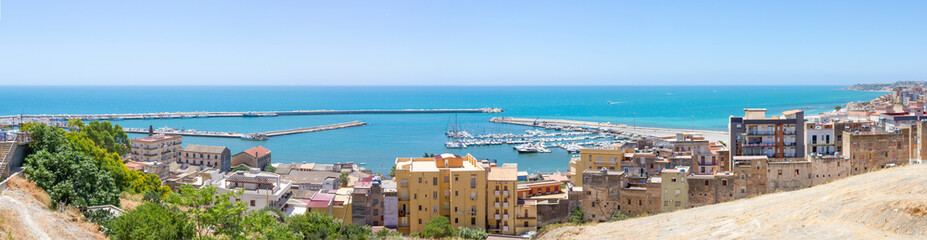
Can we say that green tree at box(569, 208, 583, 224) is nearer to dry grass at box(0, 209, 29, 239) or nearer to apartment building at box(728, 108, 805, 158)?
apartment building at box(728, 108, 805, 158)

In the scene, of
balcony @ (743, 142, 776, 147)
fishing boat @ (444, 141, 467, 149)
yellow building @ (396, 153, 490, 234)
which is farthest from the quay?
yellow building @ (396, 153, 490, 234)

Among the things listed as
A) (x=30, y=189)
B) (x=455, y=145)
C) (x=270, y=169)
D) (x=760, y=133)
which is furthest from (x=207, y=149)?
(x=760, y=133)

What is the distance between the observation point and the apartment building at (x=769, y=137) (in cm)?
2934

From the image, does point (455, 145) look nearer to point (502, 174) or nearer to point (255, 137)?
point (255, 137)

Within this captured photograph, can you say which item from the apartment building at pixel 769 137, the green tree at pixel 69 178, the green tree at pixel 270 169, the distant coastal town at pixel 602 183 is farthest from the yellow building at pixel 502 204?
the green tree at pixel 270 169

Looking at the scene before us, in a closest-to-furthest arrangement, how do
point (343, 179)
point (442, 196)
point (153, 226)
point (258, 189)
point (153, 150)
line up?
point (153, 226), point (442, 196), point (258, 189), point (343, 179), point (153, 150)

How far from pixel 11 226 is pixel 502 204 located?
16.8 meters

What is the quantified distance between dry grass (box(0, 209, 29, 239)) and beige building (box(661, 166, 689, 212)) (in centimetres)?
1956

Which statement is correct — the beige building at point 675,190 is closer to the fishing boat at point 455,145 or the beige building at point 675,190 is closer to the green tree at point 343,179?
the green tree at point 343,179

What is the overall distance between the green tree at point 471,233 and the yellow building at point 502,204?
1087mm

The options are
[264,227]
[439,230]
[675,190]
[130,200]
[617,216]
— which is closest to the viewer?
[264,227]

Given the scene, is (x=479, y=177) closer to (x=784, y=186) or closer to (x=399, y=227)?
(x=399, y=227)

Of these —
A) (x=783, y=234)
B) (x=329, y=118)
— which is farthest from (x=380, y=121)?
(x=783, y=234)

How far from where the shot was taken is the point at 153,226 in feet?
43.8
